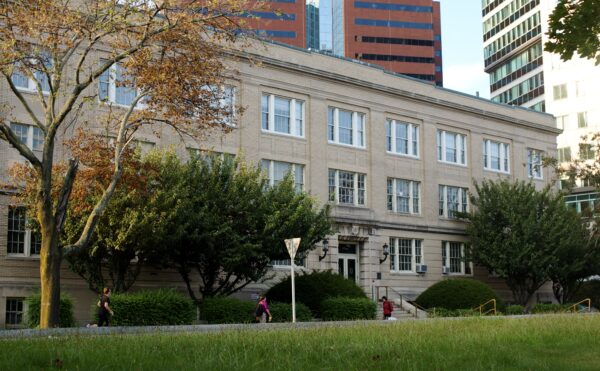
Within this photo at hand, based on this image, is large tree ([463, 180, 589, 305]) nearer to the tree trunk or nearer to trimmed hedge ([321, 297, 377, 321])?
trimmed hedge ([321, 297, 377, 321])

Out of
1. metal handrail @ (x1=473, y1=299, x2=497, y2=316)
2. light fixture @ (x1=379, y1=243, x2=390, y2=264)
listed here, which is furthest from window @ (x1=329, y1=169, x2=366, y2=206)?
metal handrail @ (x1=473, y1=299, x2=497, y2=316)

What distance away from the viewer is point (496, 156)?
5475 cm

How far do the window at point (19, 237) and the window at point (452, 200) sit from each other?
26.2 m

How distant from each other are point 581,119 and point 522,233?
43.5 metres

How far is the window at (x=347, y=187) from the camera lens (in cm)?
Result: 4441

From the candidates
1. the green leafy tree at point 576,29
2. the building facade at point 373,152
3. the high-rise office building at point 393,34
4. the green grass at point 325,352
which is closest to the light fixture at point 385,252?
the building facade at point 373,152

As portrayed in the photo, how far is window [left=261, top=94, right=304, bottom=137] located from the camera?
137ft

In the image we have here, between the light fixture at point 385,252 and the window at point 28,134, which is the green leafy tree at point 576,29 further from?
the light fixture at point 385,252

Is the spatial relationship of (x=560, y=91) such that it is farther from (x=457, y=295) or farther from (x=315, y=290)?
(x=315, y=290)

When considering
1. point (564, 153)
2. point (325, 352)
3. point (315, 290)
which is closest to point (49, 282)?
point (325, 352)

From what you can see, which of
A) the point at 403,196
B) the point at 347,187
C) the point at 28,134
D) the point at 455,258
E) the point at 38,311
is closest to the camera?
the point at 38,311

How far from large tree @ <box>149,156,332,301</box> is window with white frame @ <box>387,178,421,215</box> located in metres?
12.5

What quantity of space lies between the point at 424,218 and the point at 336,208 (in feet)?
25.9

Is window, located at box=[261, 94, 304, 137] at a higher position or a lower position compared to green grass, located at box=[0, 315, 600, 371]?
higher
